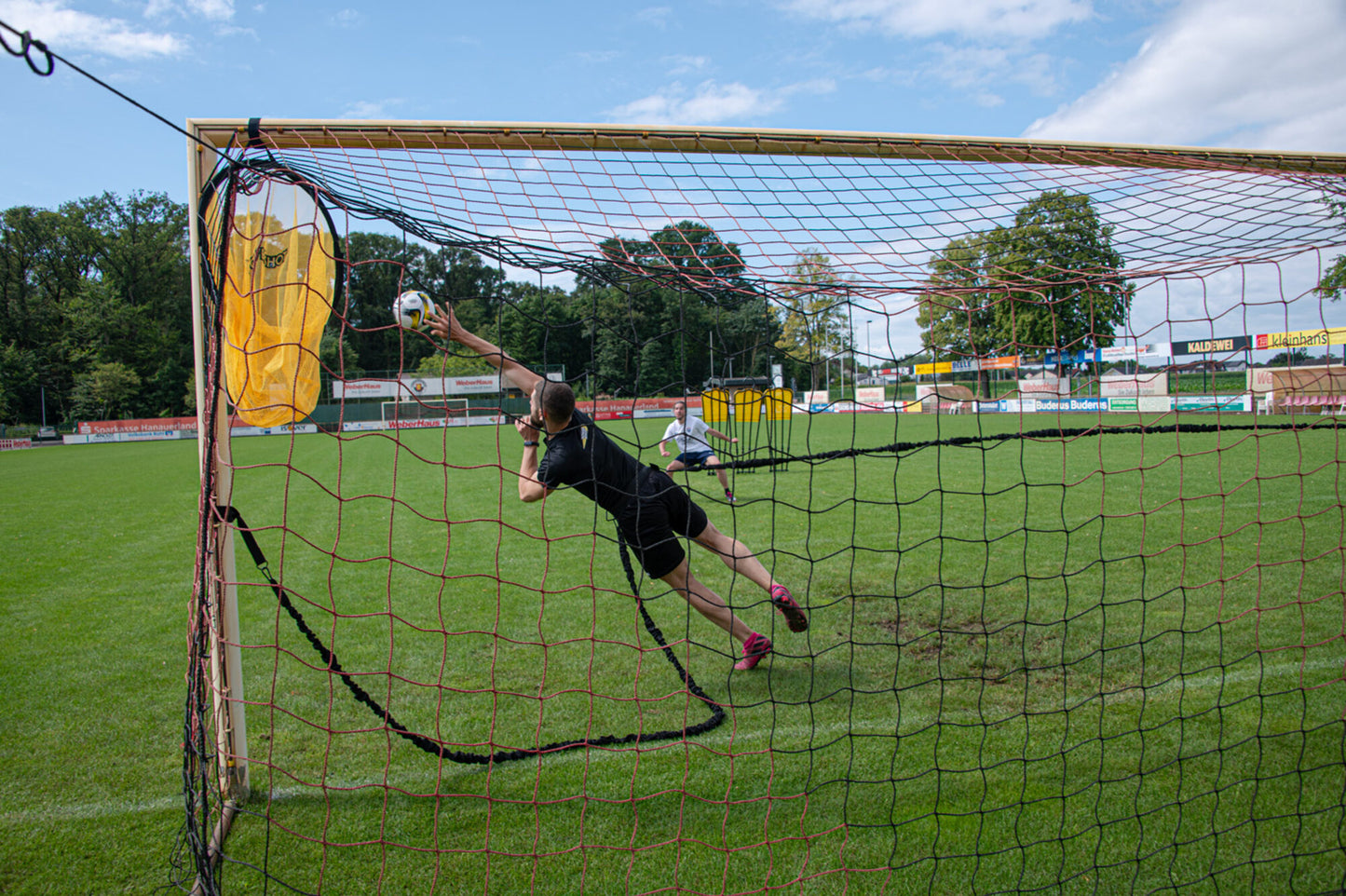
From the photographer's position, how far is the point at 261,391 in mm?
2881

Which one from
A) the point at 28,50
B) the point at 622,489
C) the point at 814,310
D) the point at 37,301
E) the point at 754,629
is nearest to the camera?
the point at 28,50

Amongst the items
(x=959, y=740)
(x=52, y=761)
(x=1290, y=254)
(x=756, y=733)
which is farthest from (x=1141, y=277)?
(x=52, y=761)

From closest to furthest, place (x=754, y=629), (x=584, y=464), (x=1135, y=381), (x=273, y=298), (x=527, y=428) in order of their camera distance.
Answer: (x=273, y=298) < (x=527, y=428) < (x=584, y=464) < (x=1135, y=381) < (x=754, y=629)

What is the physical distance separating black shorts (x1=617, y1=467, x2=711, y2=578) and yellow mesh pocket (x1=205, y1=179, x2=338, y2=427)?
162 centimetres

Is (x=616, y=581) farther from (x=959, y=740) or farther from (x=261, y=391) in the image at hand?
(x=261, y=391)

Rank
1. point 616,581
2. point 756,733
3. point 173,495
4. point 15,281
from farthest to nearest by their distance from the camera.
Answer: point 15,281, point 173,495, point 616,581, point 756,733

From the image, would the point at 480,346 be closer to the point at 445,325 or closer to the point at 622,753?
the point at 445,325

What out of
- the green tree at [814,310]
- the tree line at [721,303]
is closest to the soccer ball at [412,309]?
the tree line at [721,303]

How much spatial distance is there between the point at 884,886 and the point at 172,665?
4.29 m

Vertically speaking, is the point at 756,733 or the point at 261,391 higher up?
the point at 261,391

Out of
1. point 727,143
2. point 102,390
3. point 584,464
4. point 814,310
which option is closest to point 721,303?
point 814,310

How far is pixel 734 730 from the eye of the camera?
3197mm

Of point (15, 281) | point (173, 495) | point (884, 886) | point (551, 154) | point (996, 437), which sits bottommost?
point (884, 886)

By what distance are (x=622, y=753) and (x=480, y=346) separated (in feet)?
6.49
